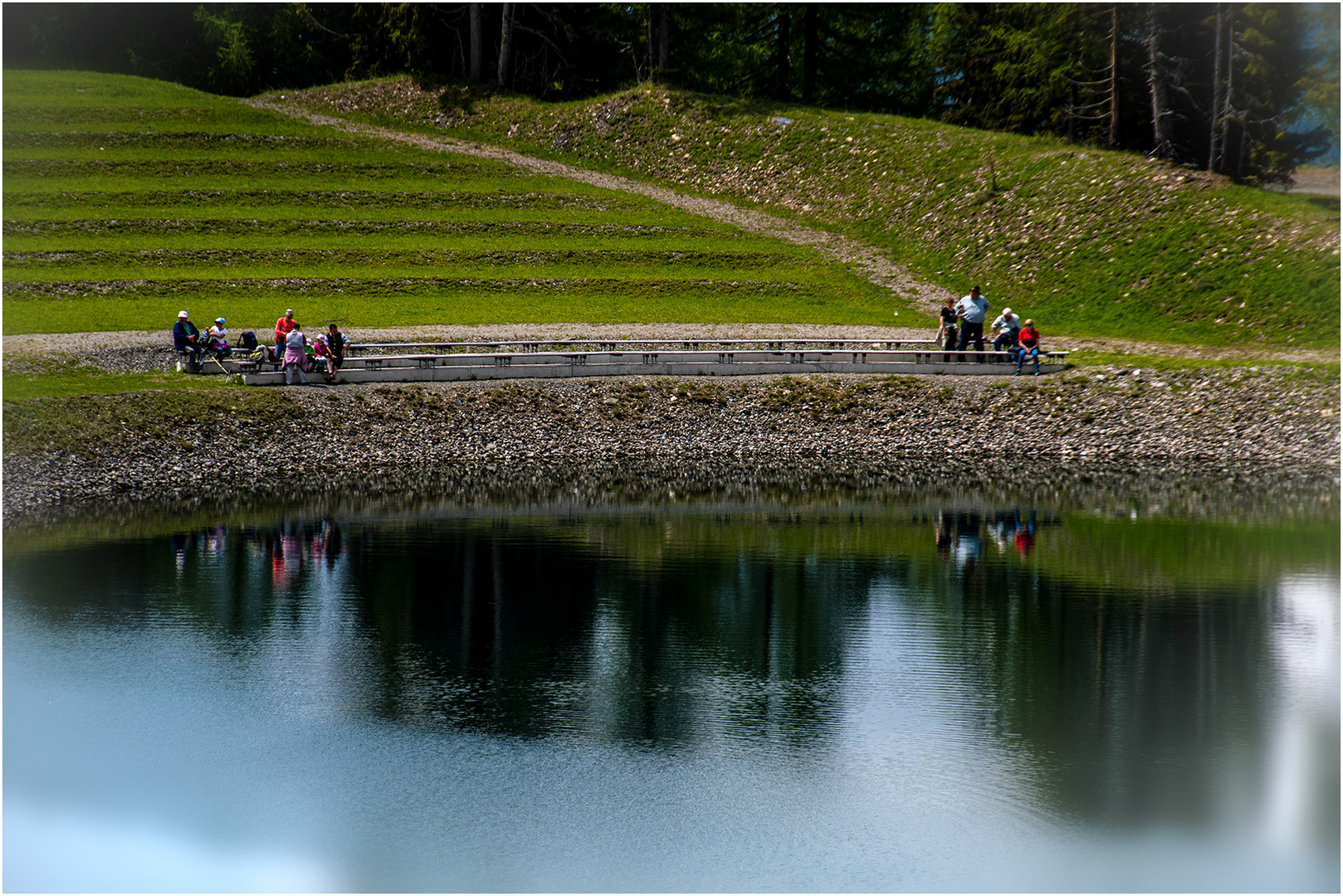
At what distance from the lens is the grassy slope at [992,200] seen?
43.0m

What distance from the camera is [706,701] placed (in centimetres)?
1586

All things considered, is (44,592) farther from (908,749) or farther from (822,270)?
(822,270)

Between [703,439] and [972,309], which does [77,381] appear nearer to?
[703,439]

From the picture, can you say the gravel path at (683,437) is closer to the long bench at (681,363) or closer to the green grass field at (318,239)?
the long bench at (681,363)

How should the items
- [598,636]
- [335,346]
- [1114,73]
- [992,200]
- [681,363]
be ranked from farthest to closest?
[1114,73], [992,200], [681,363], [335,346], [598,636]

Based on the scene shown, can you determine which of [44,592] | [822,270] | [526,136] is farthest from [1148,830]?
[526,136]

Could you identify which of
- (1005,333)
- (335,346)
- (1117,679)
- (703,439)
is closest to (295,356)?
(335,346)

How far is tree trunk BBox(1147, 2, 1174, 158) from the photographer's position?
5538 cm

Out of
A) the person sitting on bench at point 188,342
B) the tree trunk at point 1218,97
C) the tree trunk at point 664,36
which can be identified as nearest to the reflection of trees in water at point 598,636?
the person sitting on bench at point 188,342

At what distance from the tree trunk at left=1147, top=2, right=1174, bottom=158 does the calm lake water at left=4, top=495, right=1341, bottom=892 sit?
38337 millimetres

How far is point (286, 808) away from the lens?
12.9 metres

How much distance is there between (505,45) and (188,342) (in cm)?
4941

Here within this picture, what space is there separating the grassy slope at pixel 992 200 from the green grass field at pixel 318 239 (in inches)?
216

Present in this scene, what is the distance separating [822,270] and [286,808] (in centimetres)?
4546
